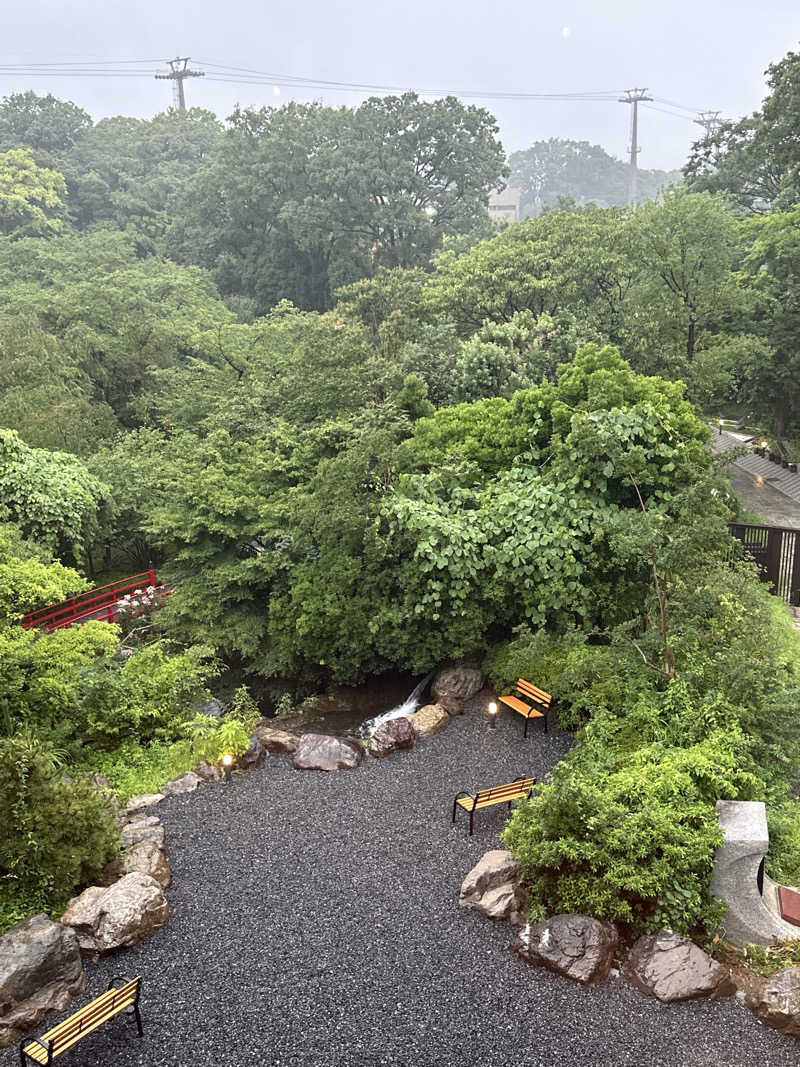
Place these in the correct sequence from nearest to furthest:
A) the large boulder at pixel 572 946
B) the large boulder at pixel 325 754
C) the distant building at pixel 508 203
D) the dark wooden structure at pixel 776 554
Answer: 1. the large boulder at pixel 572 946
2. the large boulder at pixel 325 754
3. the dark wooden structure at pixel 776 554
4. the distant building at pixel 508 203

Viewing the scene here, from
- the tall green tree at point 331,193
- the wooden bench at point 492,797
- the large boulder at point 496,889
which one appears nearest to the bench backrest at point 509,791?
the wooden bench at point 492,797

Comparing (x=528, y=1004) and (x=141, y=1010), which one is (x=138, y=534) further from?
(x=528, y=1004)

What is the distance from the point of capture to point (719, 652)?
11.0 m

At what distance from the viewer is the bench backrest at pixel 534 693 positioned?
1256 cm

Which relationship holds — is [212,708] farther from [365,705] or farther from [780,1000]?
[780,1000]

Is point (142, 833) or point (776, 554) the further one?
point (776, 554)


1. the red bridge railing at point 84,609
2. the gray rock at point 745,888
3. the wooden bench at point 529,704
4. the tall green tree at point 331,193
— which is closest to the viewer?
the gray rock at point 745,888

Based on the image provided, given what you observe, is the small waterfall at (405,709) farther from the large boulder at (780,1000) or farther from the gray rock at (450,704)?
the large boulder at (780,1000)

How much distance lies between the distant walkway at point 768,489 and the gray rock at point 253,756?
16.2 m

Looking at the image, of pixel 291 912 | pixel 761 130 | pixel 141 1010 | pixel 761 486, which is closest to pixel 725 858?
pixel 291 912

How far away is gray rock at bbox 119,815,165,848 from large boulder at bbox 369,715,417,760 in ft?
12.0

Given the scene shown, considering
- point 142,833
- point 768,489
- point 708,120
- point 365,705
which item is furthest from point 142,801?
point 708,120

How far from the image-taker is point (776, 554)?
16469 millimetres

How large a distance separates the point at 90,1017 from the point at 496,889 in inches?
176
